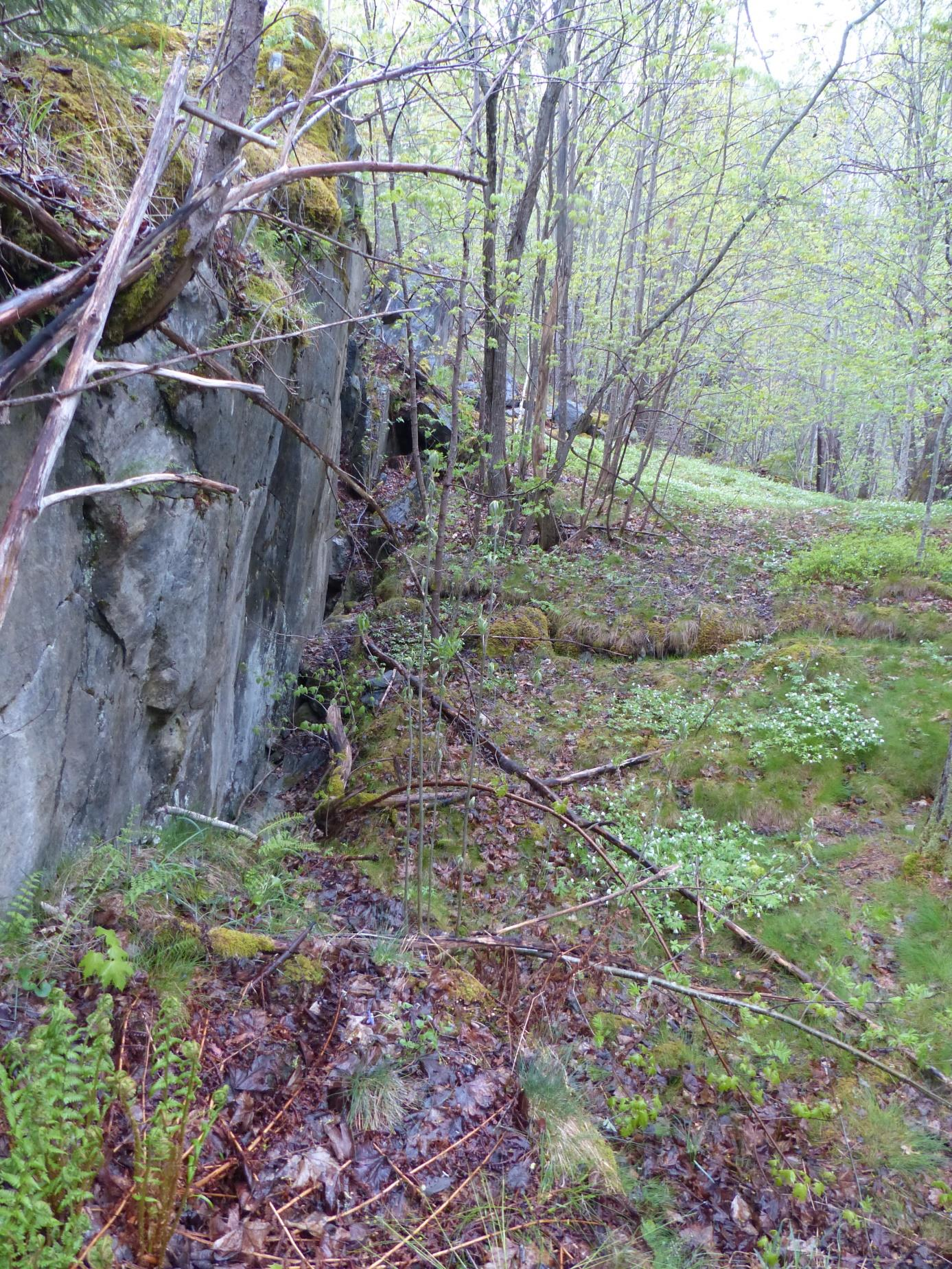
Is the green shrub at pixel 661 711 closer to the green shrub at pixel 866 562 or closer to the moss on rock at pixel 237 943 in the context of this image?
the green shrub at pixel 866 562

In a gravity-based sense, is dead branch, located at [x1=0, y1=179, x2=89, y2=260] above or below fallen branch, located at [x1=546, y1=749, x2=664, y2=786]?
above

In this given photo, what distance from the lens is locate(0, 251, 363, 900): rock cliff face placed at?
3133mm

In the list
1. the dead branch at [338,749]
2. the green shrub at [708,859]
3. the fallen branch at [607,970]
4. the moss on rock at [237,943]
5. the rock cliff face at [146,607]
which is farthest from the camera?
the dead branch at [338,749]

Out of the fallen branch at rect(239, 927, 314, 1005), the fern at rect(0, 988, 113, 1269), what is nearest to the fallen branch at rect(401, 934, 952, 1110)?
the fallen branch at rect(239, 927, 314, 1005)

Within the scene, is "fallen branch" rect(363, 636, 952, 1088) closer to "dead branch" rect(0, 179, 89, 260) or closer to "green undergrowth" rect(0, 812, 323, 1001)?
"green undergrowth" rect(0, 812, 323, 1001)

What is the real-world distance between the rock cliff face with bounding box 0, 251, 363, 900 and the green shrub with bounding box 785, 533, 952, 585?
8.07 meters

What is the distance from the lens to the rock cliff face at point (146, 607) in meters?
3.13

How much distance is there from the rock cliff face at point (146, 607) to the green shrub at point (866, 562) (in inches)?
318

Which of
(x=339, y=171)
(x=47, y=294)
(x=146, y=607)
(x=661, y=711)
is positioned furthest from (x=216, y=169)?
(x=661, y=711)

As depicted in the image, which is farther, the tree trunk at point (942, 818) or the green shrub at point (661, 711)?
the green shrub at point (661, 711)

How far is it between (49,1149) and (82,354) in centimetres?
262

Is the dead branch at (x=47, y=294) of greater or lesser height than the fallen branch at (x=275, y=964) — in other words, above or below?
above

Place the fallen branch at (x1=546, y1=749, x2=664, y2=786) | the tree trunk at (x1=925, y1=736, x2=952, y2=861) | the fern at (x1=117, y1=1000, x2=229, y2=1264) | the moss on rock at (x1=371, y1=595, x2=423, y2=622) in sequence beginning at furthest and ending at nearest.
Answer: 1. the moss on rock at (x1=371, y1=595, x2=423, y2=622)
2. the fallen branch at (x1=546, y1=749, x2=664, y2=786)
3. the tree trunk at (x1=925, y1=736, x2=952, y2=861)
4. the fern at (x1=117, y1=1000, x2=229, y2=1264)

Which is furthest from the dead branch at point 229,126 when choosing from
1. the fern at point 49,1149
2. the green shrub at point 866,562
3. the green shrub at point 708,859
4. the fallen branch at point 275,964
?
the green shrub at point 866,562
